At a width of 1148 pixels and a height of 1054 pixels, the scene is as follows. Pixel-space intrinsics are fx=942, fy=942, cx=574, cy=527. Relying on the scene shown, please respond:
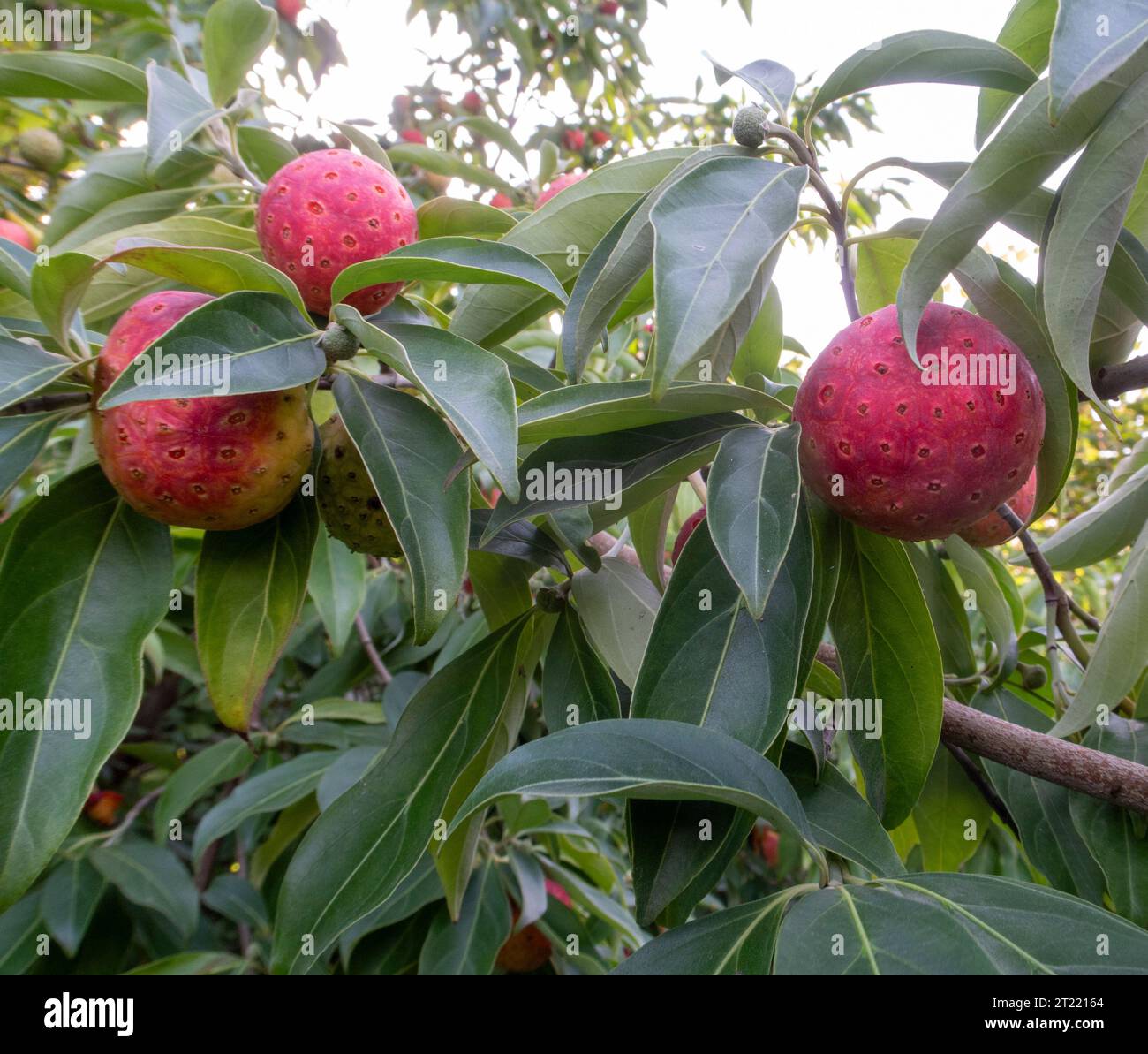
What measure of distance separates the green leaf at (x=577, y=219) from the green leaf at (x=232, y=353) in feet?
0.65

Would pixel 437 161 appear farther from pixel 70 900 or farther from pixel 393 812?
pixel 70 900

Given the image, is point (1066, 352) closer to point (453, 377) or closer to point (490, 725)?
point (453, 377)

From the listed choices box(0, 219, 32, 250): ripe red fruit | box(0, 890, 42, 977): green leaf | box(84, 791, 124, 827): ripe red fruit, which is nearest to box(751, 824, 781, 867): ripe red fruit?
box(84, 791, 124, 827): ripe red fruit

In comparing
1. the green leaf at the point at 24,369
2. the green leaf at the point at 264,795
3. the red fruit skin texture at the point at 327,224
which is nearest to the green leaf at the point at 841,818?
the red fruit skin texture at the point at 327,224

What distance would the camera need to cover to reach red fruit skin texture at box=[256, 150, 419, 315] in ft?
2.70

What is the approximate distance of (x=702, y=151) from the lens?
76cm

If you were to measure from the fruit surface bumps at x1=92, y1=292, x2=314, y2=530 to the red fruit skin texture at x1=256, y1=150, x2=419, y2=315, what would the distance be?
97mm

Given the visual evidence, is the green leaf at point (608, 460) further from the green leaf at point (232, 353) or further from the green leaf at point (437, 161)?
the green leaf at point (437, 161)

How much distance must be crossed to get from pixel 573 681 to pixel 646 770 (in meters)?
0.30

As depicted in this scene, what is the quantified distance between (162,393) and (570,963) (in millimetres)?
1507

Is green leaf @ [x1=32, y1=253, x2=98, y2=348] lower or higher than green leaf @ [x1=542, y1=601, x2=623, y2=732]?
higher

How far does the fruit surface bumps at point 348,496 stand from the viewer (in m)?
0.85

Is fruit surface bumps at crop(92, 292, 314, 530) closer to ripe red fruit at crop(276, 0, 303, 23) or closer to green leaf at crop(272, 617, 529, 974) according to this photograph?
green leaf at crop(272, 617, 529, 974)
